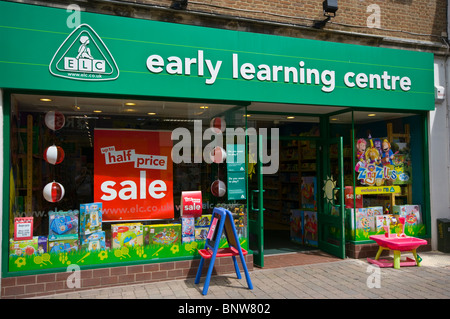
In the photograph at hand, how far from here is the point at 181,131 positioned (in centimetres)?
599

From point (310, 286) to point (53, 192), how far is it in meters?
4.06

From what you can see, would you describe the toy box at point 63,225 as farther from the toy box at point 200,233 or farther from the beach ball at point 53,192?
the toy box at point 200,233

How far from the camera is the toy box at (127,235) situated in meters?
5.46

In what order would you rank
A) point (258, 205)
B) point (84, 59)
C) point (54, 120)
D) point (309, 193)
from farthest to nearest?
point (309, 193), point (258, 205), point (54, 120), point (84, 59)

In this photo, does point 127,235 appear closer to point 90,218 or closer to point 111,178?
point 90,218

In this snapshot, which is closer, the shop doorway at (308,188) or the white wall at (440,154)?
the shop doorway at (308,188)

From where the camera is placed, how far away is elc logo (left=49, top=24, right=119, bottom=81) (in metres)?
4.94

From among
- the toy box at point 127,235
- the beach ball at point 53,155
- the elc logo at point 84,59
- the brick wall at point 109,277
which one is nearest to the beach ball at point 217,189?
the brick wall at point 109,277

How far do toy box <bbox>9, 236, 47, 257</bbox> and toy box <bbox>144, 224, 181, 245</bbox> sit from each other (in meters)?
1.47

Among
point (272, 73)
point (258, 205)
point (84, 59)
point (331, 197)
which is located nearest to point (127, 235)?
point (258, 205)

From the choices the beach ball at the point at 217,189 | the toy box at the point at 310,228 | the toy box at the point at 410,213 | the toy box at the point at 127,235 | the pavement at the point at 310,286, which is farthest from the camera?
the toy box at the point at 310,228

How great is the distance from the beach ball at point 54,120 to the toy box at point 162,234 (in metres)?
2.06

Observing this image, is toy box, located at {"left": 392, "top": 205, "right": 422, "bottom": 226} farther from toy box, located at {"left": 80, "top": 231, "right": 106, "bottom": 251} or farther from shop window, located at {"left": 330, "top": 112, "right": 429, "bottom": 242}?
toy box, located at {"left": 80, "top": 231, "right": 106, "bottom": 251}

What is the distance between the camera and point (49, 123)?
17.5 feet
